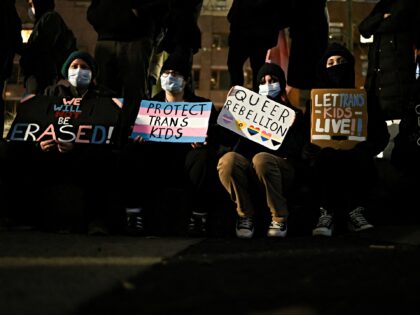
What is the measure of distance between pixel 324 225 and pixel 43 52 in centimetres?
330

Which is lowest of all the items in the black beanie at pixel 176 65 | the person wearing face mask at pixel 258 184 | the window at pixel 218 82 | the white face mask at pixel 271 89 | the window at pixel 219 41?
the person wearing face mask at pixel 258 184

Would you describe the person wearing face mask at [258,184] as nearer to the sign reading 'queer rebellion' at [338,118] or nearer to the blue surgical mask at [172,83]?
Answer: the sign reading 'queer rebellion' at [338,118]

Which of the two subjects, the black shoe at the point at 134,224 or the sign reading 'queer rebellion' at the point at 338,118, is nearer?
the black shoe at the point at 134,224

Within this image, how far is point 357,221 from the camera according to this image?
4098 millimetres

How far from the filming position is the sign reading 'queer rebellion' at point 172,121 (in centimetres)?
426

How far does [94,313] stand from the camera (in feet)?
6.68

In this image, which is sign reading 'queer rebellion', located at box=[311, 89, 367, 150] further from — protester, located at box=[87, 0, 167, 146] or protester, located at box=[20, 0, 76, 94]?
protester, located at box=[20, 0, 76, 94]

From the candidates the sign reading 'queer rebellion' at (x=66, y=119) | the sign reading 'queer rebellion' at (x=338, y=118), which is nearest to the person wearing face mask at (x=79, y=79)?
the sign reading 'queer rebellion' at (x=66, y=119)

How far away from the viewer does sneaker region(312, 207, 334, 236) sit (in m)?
4.01

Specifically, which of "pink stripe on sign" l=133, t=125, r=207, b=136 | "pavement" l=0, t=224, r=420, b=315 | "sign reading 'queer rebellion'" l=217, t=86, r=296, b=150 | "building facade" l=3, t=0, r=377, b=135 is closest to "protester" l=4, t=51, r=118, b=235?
"pink stripe on sign" l=133, t=125, r=207, b=136

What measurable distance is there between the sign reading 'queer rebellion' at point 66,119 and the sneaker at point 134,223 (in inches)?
20.5

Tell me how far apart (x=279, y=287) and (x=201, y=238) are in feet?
5.36

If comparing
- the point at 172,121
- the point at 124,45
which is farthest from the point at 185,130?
the point at 124,45

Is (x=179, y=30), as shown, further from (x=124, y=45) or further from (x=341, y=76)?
(x=341, y=76)
